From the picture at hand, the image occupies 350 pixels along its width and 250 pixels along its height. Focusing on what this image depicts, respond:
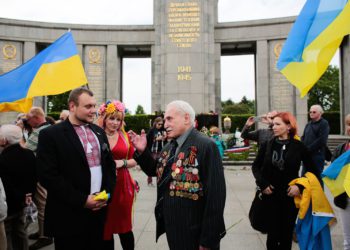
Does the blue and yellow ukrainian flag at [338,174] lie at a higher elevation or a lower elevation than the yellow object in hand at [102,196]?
higher

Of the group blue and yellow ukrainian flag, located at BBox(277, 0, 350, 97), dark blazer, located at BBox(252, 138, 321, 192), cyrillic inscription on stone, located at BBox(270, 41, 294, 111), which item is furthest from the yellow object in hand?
cyrillic inscription on stone, located at BBox(270, 41, 294, 111)

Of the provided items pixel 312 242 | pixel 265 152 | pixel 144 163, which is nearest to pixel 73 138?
pixel 144 163

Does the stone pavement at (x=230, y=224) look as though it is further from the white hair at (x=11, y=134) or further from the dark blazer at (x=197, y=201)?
the dark blazer at (x=197, y=201)

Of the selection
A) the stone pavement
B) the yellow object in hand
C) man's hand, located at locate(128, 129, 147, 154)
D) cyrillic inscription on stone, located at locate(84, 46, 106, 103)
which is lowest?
the stone pavement

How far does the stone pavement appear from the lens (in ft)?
15.3

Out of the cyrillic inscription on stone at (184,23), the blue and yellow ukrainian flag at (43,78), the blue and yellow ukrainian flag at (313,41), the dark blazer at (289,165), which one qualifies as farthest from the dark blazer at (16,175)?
the cyrillic inscription on stone at (184,23)

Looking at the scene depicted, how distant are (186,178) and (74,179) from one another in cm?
104

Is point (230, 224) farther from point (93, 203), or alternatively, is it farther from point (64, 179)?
point (64, 179)

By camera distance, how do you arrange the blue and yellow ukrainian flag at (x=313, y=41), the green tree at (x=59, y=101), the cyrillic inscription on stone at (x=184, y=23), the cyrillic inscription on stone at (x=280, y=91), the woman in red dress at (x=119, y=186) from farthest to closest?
the green tree at (x=59, y=101)
the cyrillic inscription on stone at (x=280, y=91)
the cyrillic inscription on stone at (x=184, y=23)
the woman in red dress at (x=119, y=186)
the blue and yellow ukrainian flag at (x=313, y=41)

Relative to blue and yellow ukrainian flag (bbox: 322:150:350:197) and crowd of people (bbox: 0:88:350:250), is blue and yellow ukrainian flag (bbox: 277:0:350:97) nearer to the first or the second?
crowd of people (bbox: 0:88:350:250)

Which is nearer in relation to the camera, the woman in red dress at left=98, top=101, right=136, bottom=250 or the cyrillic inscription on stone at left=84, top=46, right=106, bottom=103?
the woman in red dress at left=98, top=101, right=136, bottom=250

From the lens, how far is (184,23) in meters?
20.9

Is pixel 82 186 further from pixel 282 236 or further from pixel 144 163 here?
pixel 282 236

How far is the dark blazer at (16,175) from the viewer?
375 cm
